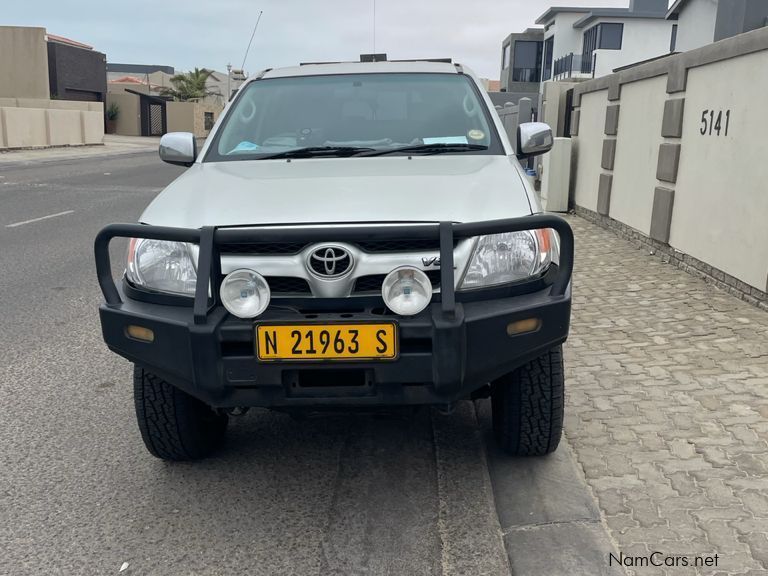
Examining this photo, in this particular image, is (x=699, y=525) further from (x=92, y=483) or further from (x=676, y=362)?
(x=92, y=483)

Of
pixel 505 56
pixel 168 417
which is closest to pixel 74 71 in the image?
pixel 505 56

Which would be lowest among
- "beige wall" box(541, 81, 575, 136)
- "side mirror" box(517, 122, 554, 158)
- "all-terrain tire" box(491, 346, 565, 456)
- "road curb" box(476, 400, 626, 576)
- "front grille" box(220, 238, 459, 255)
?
"road curb" box(476, 400, 626, 576)

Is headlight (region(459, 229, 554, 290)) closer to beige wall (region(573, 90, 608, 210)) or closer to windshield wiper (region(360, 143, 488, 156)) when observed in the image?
windshield wiper (region(360, 143, 488, 156))

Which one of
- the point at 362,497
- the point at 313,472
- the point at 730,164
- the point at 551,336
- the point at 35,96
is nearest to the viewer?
the point at 551,336

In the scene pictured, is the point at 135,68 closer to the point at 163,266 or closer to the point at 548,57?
the point at 548,57

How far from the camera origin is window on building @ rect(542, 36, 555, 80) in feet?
179

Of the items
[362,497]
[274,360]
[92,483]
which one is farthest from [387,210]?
[92,483]

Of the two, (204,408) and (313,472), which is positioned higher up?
(204,408)

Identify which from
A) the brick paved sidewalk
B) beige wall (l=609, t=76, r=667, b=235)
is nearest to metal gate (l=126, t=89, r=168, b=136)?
beige wall (l=609, t=76, r=667, b=235)

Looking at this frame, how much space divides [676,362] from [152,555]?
343cm

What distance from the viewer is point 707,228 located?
7.17 metres

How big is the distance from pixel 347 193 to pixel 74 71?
50624mm

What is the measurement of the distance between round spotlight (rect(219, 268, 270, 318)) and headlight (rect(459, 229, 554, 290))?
2.44 feet

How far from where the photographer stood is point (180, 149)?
4.32 m
